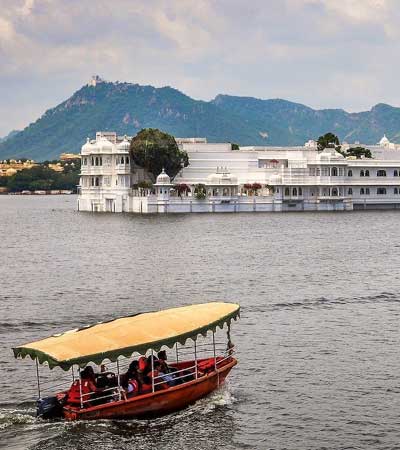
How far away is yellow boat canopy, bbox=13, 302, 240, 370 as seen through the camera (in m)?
25.9

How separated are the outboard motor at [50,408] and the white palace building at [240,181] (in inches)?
3632

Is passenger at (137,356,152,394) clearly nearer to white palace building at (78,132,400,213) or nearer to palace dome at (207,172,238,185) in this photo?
white palace building at (78,132,400,213)

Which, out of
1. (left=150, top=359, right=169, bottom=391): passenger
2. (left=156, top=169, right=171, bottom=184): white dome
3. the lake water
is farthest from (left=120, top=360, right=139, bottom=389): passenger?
(left=156, top=169, right=171, bottom=184): white dome

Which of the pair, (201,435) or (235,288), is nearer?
(201,435)

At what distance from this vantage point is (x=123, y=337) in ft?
89.0

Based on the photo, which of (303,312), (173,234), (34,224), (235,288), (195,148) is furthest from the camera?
(195,148)

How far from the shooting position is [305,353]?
1398 inches

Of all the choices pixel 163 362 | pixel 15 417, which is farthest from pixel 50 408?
pixel 163 362

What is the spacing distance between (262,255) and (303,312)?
26873 mm

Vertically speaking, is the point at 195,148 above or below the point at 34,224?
above

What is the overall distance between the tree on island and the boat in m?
94.3

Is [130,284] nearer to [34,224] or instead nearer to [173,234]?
[173,234]

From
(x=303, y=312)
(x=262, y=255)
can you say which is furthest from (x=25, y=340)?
(x=262, y=255)

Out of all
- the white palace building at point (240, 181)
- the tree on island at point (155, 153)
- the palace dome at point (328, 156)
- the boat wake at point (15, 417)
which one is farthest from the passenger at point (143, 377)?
the palace dome at point (328, 156)
